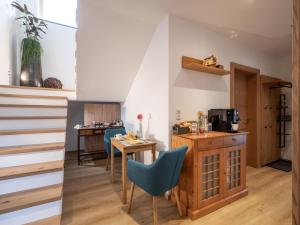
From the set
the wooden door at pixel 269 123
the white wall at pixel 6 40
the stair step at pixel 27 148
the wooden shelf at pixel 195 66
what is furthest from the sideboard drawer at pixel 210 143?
the white wall at pixel 6 40

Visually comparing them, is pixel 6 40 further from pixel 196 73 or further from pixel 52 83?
pixel 196 73

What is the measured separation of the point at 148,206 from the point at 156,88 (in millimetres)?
1681

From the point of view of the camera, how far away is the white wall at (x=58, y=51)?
13.4 feet

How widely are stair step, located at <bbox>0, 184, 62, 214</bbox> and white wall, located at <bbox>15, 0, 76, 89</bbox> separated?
3.08 meters

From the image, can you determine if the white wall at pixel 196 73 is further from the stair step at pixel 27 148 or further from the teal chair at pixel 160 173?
the stair step at pixel 27 148

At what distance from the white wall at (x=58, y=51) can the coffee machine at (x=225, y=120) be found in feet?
11.8

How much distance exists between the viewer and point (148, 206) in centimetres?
221

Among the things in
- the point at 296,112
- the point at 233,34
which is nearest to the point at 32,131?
the point at 296,112

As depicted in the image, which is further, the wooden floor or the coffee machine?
the coffee machine

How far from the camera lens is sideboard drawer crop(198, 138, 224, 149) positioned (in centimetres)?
201

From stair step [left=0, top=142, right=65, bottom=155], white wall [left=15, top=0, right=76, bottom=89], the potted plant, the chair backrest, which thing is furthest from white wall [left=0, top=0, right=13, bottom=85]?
the chair backrest

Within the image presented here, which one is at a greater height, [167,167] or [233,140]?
[233,140]

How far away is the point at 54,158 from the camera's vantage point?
212cm

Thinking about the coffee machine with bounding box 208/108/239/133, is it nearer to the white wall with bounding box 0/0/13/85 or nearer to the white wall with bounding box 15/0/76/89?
the white wall with bounding box 15/0/76/89
